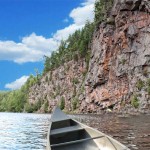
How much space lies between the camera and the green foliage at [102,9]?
98581 mm

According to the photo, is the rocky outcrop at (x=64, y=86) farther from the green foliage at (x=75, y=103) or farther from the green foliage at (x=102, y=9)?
the green foliage at (x=102, y=9)

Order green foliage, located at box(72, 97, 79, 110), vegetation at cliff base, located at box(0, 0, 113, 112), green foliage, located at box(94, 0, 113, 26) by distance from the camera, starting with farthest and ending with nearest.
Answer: green foliage, located at box(72, 97, 79, 110)
vegetation at cliff base, located at box(0, 0, 113, 112)
green foliage, located at box(94, 0, 113, 26)

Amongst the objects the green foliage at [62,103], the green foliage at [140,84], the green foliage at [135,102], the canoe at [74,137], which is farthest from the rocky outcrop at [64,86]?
the canoe at [74,137]

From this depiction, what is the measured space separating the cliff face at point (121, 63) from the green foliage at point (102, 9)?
284cm

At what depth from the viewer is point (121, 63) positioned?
274ft

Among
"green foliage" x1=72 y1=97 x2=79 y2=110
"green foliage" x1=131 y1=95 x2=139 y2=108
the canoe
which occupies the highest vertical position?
"green foliage" x1=72 y1=97 x2=79 y2=110

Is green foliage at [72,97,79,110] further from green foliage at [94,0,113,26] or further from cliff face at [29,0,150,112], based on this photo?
green foliage at [94,0,113,26]

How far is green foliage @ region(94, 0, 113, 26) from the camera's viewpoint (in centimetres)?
9858

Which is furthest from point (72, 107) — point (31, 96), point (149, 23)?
point (31, 96)

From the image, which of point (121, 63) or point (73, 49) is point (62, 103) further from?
point (121, 63)

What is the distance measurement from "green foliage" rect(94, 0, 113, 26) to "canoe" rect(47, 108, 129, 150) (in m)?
76.8

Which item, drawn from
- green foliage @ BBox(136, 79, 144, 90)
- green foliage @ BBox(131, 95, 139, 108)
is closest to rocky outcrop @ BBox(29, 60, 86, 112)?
green foliage @ BBox(131, 95, 139, 108)

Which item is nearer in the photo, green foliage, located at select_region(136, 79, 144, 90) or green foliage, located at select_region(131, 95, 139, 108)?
green foliage, located at select_region(131, 95, 139, 108)

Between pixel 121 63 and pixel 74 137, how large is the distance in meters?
63.9
